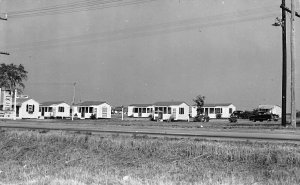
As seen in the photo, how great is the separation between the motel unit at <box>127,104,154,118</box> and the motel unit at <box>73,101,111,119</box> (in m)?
7.72

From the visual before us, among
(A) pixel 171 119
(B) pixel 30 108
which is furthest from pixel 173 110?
(B) pixel 30 108

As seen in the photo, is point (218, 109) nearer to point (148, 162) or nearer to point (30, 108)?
point (30, 108)

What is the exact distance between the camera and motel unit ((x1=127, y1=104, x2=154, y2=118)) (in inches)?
3410

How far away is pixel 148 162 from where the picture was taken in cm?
1686

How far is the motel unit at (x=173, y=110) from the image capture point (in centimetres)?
6956

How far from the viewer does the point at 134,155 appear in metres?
18.1

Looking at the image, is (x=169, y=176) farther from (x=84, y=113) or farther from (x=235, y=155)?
(x=84, y=113)

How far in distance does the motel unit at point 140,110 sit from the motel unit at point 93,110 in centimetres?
772

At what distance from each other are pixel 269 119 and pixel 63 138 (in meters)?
45.6

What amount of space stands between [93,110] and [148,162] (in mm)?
65605

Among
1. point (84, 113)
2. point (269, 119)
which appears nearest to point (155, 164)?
point (269, 119)

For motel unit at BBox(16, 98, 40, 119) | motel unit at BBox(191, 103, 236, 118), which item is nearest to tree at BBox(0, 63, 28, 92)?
motel unit at BBox(16, 98, 40, 119)

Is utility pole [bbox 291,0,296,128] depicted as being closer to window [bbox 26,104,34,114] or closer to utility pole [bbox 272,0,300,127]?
utility pole [bbox 272,0,300,127]

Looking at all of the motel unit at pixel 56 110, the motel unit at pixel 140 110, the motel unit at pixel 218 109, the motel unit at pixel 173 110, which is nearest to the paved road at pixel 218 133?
the motel unit at pixel 173 110
